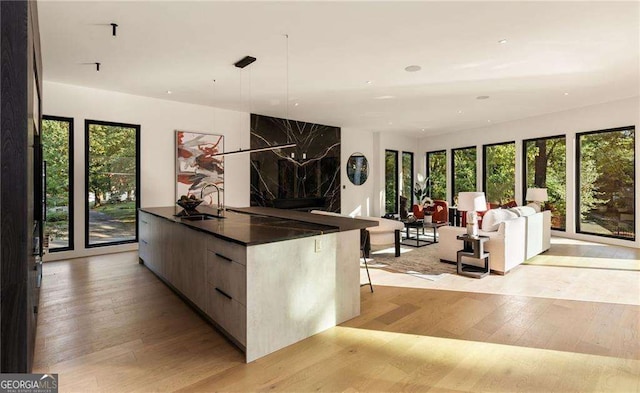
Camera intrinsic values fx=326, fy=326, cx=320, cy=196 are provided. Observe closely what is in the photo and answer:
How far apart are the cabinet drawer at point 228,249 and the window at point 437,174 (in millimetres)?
8908

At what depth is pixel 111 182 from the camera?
5.67 metres

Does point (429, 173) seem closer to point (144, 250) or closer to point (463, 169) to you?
point (463, 169)

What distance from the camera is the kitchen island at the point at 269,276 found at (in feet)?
A: 7.42

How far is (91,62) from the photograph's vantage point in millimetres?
4188

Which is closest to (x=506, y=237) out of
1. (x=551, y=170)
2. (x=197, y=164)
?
(x=551, y=170)

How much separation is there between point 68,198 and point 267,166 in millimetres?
3757

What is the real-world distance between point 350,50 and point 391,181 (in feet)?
22.8

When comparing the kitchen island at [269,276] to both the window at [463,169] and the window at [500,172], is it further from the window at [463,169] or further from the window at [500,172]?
the window at [463,169]

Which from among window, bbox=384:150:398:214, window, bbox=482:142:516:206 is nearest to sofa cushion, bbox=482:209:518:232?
window, bbox=482:142:516:206

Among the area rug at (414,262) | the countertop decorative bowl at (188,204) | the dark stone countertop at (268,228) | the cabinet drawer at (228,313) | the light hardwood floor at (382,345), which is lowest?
the light hardwood floor at (382,345)

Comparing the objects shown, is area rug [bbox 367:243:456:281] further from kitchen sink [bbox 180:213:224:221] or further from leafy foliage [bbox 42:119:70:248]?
leafy foliage [bbox 42:119:70:248]

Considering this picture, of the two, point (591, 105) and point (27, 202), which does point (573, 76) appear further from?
point (27, 202)

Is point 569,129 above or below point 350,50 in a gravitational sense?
below

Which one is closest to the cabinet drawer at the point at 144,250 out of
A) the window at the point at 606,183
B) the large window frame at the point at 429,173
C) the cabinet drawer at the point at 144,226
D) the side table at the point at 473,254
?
the cabinet drawer at the point at 144,226
